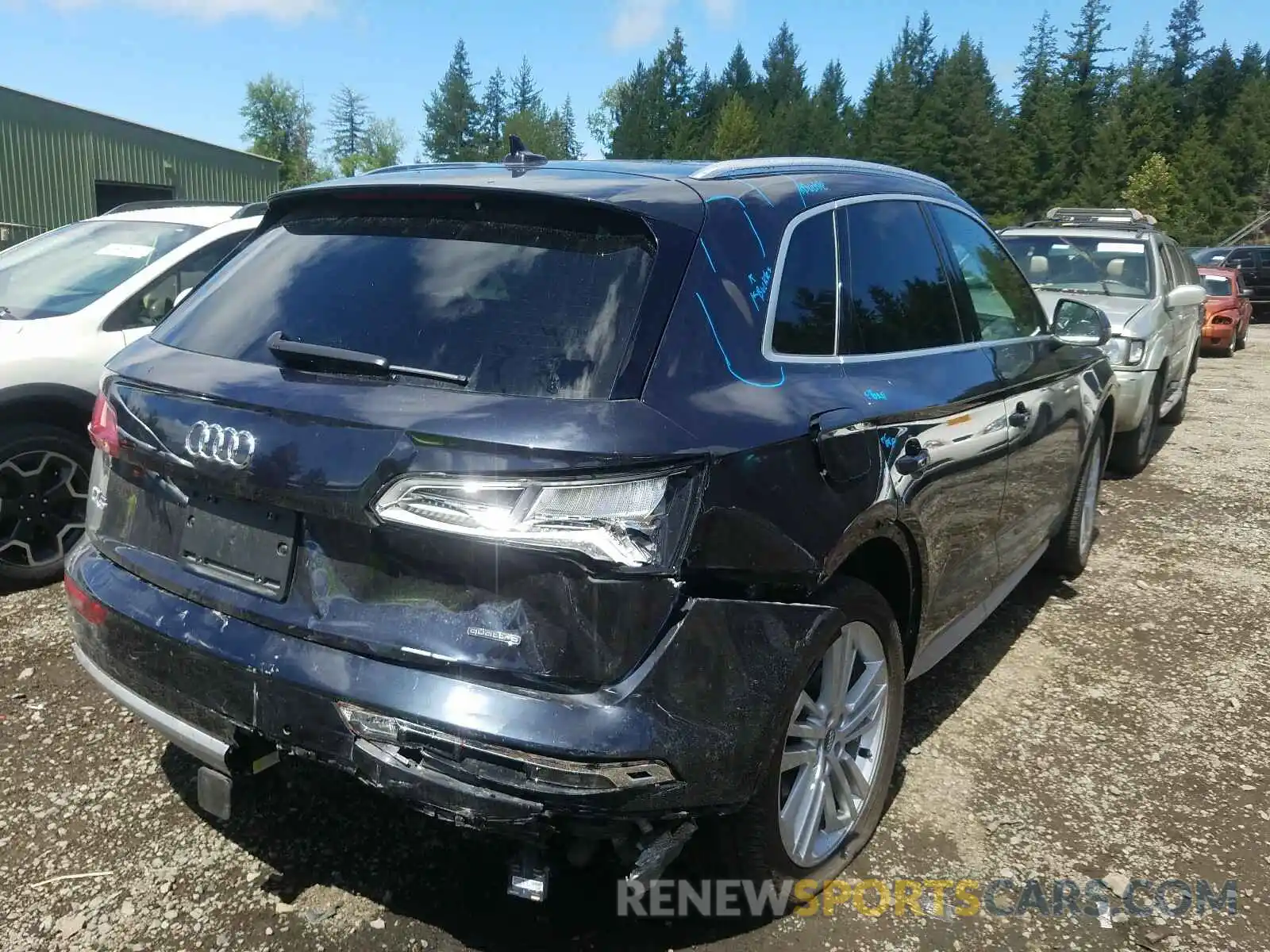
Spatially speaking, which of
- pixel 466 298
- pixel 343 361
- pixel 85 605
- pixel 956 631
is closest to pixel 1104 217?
pixel 956 631

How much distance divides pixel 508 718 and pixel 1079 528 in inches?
158

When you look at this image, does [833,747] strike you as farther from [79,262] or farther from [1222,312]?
[1222,312]

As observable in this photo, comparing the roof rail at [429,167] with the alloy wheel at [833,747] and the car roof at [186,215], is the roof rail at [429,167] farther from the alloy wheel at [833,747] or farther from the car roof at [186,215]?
the car roof at [186,215]

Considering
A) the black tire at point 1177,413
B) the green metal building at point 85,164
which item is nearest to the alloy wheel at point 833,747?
the black tire at point 1177,413

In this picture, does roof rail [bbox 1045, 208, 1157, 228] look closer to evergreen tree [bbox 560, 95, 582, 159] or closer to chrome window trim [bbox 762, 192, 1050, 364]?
chrome window trim [bbox 762, 192, 1050, 364]

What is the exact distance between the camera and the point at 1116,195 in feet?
273

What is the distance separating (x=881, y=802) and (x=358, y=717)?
5.22 ft

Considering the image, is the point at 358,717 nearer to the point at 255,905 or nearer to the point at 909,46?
the point at 255,905

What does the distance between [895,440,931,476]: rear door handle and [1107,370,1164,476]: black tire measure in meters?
5.40

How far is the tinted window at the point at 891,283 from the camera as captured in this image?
2.78m

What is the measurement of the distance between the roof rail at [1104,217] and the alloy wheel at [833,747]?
8.39m

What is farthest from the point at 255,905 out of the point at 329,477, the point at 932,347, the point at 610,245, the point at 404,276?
the point at 932,347

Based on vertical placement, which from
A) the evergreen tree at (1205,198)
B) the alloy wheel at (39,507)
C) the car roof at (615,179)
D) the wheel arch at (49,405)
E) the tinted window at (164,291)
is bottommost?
the alloy wheel at (39,507)

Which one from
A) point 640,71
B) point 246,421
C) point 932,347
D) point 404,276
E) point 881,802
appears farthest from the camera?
point 640,71
